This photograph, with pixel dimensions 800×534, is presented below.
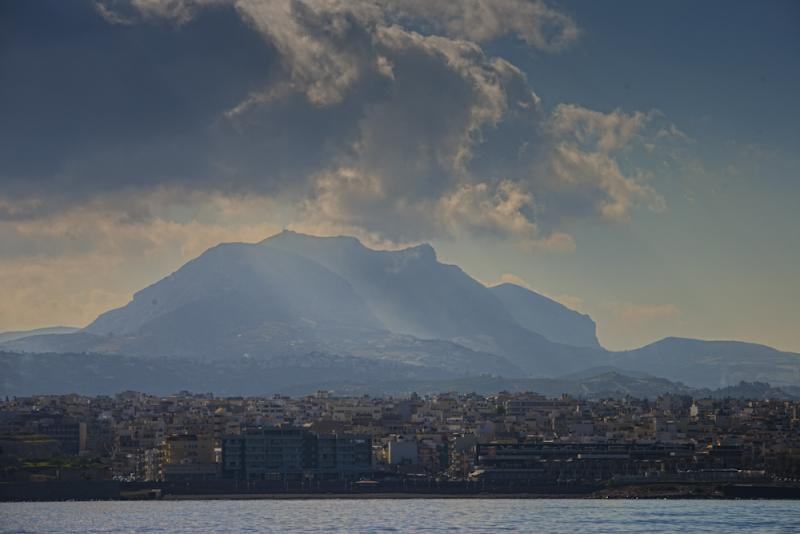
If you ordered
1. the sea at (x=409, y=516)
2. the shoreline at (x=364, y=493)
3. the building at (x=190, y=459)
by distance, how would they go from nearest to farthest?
the sea at (x=409, y=516)
the shoreline at (x=364, y=493)
the building at (x=190, y=459)

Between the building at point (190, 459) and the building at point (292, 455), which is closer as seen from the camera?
the building at point (190, 459)

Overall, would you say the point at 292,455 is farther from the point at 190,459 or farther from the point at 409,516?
the point at 409,516

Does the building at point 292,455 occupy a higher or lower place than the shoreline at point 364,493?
higher

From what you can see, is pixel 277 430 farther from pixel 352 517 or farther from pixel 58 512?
pixel 352 517

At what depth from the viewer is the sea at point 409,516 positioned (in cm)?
9912

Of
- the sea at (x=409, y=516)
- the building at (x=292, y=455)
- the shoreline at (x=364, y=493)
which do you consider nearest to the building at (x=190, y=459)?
the building at (x=292, y=455)

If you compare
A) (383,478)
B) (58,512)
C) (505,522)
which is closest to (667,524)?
(505,522)

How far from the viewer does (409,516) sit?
113m

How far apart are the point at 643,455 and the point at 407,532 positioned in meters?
80.3

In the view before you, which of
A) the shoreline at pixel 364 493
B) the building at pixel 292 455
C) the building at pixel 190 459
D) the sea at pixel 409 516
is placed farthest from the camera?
the building at pixel 292 455

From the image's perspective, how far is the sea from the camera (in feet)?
325

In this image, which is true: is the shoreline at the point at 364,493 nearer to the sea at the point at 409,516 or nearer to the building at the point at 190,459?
the sea at the point at 409,516

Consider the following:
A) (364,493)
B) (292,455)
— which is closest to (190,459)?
(292,455)

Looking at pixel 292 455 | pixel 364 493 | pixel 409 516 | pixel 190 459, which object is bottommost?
pixel 409 516
